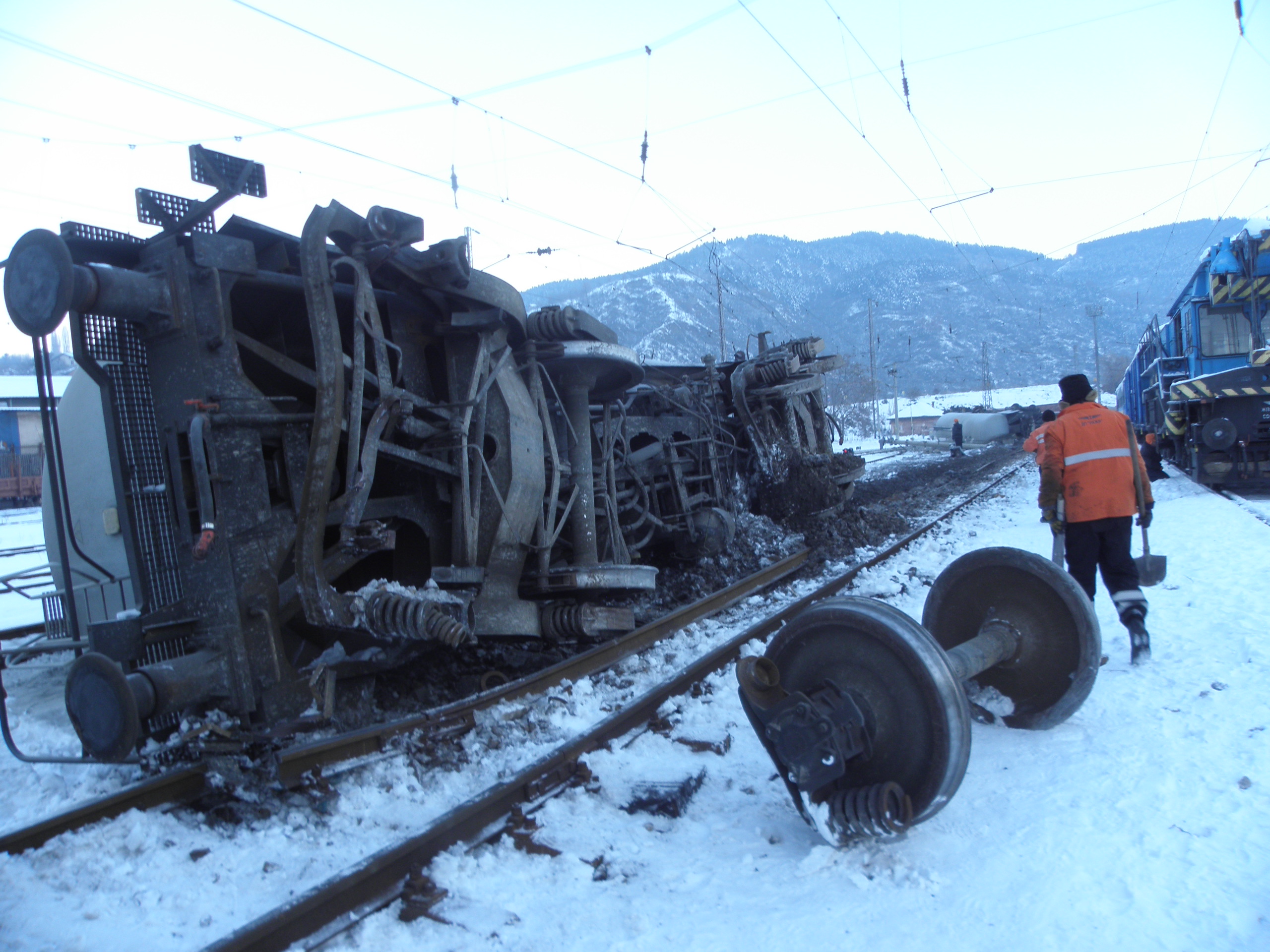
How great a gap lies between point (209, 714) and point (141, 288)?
2089 millimetres

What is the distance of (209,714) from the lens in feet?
12.4

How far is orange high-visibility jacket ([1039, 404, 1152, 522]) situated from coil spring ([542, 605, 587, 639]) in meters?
3.12

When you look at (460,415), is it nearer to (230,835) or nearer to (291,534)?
(291,534)

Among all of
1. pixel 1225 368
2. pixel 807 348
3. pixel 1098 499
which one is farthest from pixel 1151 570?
pixel 1225 368

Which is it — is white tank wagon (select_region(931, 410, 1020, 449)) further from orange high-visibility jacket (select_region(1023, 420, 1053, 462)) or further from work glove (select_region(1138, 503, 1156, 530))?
work glove (select_region(1138, 503, 1156, 530))

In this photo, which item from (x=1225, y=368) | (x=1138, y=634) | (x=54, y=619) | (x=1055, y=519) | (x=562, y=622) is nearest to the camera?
(x=1138, y=634)

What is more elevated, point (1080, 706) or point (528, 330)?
point (528, 330)

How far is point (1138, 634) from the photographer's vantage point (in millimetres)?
4789

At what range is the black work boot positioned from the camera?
15.6 feet

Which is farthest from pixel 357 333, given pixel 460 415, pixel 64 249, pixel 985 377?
pixel 985 377

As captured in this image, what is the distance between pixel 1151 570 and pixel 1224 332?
35.7 ft

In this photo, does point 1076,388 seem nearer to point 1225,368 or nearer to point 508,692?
point 508,692

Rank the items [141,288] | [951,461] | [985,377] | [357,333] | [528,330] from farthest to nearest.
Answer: [985,377], [951,461], [528,330], [357,333], [141,288]

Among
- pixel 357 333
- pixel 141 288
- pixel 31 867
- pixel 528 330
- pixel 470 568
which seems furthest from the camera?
pixel 528 330
